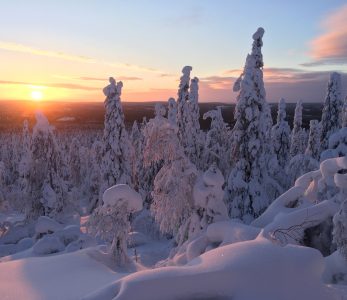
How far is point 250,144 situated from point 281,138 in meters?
18.3

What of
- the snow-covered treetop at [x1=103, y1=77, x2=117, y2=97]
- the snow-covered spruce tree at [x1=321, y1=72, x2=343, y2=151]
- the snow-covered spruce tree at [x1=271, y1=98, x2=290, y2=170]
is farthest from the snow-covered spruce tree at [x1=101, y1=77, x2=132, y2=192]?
the snow-covered spruce tree at [x1=321, y1=72, x2=343, y2=151]

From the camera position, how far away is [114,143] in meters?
31.4

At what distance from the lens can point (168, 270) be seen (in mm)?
5387

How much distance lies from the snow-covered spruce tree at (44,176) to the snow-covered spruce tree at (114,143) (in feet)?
11.5

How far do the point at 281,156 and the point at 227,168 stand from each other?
1387 centimetres

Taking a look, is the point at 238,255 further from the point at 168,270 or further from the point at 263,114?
the point at 263,114

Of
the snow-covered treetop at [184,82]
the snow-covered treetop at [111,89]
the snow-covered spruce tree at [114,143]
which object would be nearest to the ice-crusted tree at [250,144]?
the snow-covered treetop at [184,82]

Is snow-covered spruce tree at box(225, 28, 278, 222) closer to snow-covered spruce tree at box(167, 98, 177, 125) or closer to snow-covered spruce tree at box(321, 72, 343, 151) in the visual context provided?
snow-covered spruce tree at box(167, 98, 177, 125)

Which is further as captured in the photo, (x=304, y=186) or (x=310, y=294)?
(x=304, y=186)

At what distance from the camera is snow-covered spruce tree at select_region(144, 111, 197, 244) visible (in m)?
11.7

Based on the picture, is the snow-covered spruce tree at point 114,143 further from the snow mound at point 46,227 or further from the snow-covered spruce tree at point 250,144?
the snow-covered spruce tree at point 250,144

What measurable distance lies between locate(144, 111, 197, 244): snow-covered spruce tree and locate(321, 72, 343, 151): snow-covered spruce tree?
811 inches

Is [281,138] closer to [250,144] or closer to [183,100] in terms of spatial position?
[183,100]

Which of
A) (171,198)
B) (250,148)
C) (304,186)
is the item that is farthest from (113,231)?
(250,148)
